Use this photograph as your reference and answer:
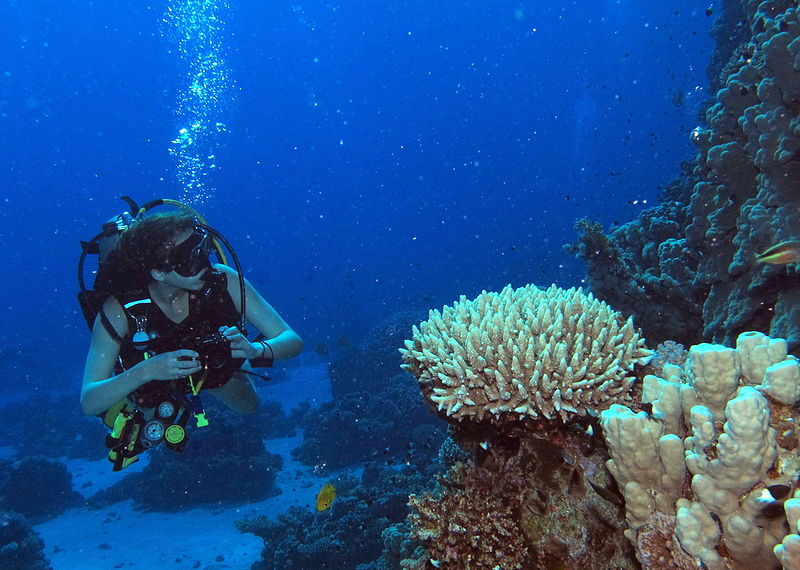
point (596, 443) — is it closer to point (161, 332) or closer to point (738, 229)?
point (161, 332)

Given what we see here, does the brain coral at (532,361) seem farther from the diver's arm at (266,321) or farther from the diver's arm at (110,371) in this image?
the diver's arm at (110,371)

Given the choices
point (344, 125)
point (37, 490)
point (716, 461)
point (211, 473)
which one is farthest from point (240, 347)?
point (344, 125)

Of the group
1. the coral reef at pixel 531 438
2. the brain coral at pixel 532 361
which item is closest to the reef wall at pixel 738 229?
the brain coral at pixel 532 361

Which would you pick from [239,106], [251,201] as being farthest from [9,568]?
[251,201]

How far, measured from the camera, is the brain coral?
9.23 ft

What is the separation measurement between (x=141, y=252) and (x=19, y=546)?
10464mm

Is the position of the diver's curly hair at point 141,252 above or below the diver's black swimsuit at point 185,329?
above

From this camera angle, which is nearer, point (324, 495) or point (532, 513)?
point (532, 513)

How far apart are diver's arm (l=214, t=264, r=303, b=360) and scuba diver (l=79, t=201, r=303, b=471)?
0.02 m

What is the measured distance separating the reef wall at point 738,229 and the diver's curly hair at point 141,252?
A: 20.1 feet

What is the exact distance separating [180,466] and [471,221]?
10059cm

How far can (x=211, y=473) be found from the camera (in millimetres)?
12352

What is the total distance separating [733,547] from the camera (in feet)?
6.11

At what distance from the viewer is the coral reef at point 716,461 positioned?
5.87 ft
